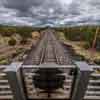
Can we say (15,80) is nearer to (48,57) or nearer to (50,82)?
(50,82)

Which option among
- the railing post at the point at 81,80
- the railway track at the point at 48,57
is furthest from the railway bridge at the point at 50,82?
the railway track at the point at 48,57

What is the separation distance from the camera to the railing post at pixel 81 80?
9.02 ft

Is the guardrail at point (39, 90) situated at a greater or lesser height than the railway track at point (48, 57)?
greater

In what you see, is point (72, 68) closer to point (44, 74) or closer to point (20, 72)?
point (44, 74)

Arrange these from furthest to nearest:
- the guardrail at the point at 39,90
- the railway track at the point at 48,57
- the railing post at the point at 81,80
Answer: the railway track at the point at 48,57, the guardrail at the point at 39,90, the railing post at the point at 81,80

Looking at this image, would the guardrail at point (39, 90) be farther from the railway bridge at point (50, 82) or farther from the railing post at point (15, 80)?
the railing post at point (15, 80)

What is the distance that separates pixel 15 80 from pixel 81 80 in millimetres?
930

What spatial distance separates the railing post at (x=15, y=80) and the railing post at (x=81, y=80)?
2.67ft

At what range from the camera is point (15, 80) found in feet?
9.30

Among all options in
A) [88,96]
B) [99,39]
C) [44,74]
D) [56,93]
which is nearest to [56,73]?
[44,74]

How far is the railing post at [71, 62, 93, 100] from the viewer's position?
2748 mm

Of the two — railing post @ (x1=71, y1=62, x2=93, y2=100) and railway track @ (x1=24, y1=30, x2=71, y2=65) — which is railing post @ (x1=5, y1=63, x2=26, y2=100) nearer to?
railing post @ (x1=71, y1=62, x2=93, y2=100)

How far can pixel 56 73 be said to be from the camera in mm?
3035

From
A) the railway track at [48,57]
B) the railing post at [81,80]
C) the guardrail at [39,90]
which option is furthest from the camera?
the railway track at [48,57]
